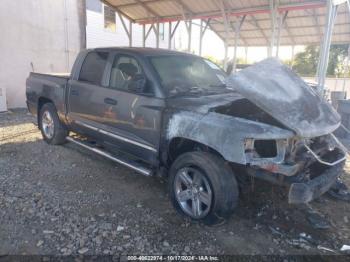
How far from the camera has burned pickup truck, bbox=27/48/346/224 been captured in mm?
3138

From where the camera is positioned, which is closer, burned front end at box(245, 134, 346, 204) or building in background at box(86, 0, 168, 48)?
burned front end at box(245, 134, 346, 204)

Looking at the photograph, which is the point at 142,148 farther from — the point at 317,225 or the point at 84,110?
the point at 317,225

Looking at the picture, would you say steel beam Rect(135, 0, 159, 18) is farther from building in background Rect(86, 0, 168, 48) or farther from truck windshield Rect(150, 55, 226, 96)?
truck windshield Rect(150, 55, 226, 96)

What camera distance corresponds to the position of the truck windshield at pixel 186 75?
4.14 meters

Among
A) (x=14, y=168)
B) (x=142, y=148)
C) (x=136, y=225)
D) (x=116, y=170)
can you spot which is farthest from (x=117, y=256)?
(x=14, y=168)

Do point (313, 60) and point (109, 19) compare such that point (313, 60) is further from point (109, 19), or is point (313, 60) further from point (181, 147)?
point (181, 147)

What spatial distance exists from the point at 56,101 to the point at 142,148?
2.43 metres

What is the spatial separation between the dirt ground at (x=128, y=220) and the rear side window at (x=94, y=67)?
1419mm

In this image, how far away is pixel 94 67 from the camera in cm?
499

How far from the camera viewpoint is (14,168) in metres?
5.02

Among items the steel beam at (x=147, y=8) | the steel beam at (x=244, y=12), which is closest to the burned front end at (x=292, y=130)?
the steel beam at (x=244, y=12)

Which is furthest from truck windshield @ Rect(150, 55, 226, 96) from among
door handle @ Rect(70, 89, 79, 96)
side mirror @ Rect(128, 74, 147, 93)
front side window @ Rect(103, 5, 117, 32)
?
front side window @ Rect(103, 5, 117, 32)

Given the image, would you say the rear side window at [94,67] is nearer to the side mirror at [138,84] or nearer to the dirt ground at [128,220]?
the side mirror at [138,84]

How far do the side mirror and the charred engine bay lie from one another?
1033 millimetres
